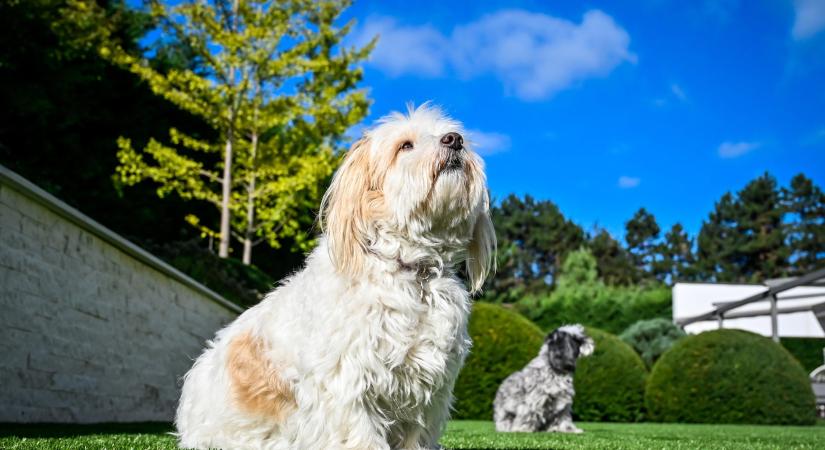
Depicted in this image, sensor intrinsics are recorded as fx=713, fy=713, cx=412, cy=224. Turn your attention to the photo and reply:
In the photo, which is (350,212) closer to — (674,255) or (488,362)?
(488,362)

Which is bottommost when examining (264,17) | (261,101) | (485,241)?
(485,241)

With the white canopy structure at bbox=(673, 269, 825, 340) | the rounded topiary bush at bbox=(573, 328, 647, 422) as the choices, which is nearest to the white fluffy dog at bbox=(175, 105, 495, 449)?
the rounded topiary bush at bbox=(573, 328, 647, 422)

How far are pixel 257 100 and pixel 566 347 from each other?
12.5 m

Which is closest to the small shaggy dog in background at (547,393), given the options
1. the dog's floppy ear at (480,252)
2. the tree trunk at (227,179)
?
the dog's floppy ear at (480,252)

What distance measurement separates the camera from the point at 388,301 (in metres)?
3.26

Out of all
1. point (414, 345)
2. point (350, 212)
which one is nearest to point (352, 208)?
point (350, 212)

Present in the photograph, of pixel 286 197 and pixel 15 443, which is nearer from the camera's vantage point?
pixel 15 443

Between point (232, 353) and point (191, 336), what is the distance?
6.39 meters

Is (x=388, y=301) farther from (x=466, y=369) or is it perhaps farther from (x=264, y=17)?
(x=264, y=17)

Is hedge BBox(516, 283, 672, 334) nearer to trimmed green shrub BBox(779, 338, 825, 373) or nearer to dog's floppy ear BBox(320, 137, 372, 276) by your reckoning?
trimmed green shrub BBox(779, 338, 825, 373)

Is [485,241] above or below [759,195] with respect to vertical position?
below

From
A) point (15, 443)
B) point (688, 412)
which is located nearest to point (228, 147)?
point (688, 412)

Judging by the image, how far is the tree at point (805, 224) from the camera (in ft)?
153

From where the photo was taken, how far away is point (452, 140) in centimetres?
353
